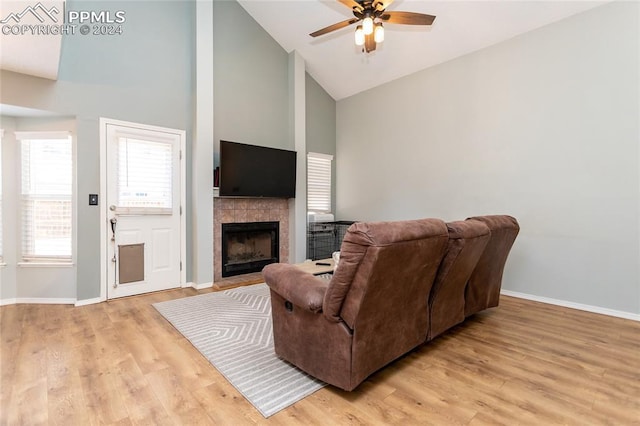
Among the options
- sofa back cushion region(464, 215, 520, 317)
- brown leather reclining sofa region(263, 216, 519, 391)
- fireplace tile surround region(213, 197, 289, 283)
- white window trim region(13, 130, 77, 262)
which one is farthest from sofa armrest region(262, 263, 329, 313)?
white window trim region(13, 130, 77, 262)

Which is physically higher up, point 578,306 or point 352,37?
point 352,37

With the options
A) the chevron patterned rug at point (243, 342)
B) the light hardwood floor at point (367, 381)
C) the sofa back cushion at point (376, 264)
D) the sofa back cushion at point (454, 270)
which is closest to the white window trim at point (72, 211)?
the light hardwood floor at point (367, 381)

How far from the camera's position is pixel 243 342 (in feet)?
8.36

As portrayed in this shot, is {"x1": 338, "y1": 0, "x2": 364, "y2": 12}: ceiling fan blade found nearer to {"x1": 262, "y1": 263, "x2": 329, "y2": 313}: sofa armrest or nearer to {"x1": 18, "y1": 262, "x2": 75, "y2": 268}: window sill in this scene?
{"x1": 262, "y1": 263, "x2": 329, "y2": 313}: sofa armrest

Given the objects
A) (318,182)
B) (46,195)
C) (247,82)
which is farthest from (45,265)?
(318,182)

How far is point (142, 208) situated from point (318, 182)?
3110 millimetres

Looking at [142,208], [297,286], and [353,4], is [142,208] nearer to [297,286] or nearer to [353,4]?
[297,286]

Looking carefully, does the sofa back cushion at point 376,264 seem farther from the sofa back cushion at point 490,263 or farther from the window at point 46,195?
the window at point 46,195


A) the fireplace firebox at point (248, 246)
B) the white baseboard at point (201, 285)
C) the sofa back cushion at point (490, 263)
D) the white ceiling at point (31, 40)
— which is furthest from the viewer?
the fireplace firebox at point (248, 246)

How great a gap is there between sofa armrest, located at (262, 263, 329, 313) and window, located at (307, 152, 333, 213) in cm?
378

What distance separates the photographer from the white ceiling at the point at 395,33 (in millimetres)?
3551

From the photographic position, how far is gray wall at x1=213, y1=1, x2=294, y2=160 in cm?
450

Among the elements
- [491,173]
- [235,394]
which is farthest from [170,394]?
[491,173]

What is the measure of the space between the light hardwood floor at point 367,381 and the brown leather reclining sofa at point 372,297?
209mm
